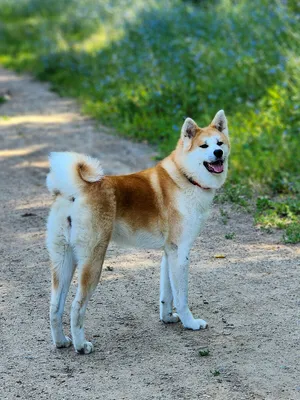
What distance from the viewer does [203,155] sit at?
5172mm

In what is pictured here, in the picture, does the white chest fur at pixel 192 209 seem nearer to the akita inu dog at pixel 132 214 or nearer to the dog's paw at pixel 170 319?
the akita inu dog at pixel 132 214

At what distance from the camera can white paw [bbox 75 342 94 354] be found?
4836 millimetres

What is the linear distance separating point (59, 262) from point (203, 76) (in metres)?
7.17

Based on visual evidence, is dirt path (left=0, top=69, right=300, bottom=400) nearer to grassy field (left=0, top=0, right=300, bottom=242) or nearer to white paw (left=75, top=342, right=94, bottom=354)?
white paw (left=75, top=342, right=94, bottom=354)

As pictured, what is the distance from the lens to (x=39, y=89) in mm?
14586

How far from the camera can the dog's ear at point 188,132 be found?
17.1 feet

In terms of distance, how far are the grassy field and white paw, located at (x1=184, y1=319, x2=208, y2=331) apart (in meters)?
2.13

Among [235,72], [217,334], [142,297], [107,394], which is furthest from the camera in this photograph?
[235,72]

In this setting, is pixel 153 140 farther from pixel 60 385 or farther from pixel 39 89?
pixel 60 385

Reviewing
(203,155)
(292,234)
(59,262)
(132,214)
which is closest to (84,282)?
(59,262)

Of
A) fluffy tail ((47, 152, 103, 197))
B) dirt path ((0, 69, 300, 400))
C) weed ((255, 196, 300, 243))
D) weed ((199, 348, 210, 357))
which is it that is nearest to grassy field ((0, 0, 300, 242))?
weed ((255, 196, 300, 243))

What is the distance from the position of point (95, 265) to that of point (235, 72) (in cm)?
706

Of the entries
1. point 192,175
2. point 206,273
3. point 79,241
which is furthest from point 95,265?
point 206,273

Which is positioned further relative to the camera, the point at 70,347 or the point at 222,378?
the point at 70,347
